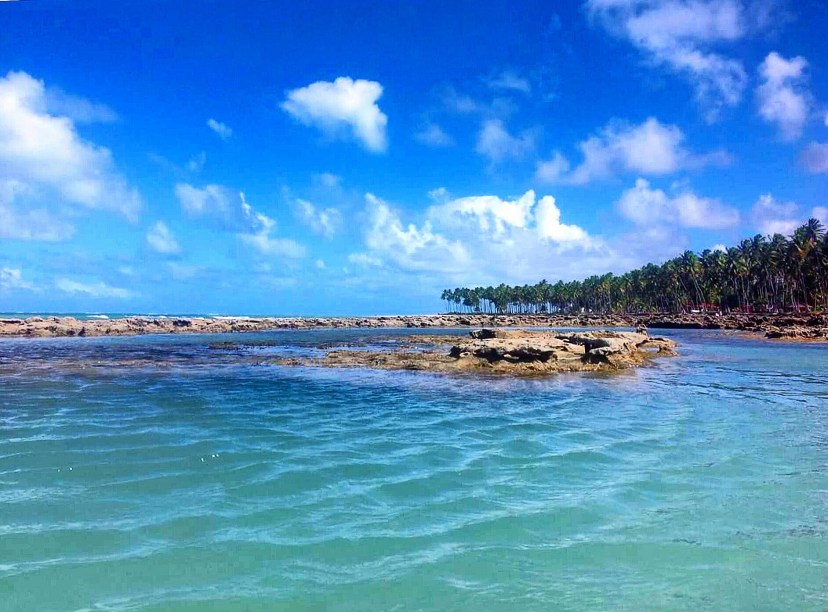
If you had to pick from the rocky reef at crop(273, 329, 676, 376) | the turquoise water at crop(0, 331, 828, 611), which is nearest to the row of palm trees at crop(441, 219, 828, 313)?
the rocky reef at crop(273, 329, 676, 376)

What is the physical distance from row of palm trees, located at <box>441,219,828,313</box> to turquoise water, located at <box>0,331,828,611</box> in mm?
88013

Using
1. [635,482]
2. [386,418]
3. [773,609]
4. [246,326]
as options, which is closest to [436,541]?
[773,609]

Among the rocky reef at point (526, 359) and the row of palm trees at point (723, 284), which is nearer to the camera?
the rocky reef at point (526, 359)

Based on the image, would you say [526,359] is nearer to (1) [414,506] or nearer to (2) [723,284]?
A: (1) [414,506]

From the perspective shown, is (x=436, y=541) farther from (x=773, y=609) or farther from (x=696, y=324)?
(x=696, y=324)

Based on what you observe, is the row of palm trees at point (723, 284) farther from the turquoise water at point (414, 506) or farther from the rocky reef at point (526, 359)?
the turquoise water at point (414, 506)

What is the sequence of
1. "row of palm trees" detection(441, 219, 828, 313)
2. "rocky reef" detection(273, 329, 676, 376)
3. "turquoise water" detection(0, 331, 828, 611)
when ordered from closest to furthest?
1. "turquoise water" detection(0, 331, 828, 611)
2. "rocky reef" detection(273, 329, 676, 376)
3. "row of palm trees" detection(441, 219, 828, 313)

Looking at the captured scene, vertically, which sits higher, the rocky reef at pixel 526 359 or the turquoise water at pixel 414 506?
the rocky reef at pixel 526 359

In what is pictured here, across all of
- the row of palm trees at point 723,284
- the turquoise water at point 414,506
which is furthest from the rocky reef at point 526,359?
the row of palm trees at point 723,284

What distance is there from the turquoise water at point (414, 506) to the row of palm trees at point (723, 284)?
88.0 metres

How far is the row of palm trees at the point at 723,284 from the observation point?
8775cm

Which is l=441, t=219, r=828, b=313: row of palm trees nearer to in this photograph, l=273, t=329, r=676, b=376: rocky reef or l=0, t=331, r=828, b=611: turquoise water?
l=273, t=329, r=676, b=376: rocky reef

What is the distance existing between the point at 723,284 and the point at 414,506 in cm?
12231

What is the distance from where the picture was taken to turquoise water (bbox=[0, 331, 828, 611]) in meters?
5.14
